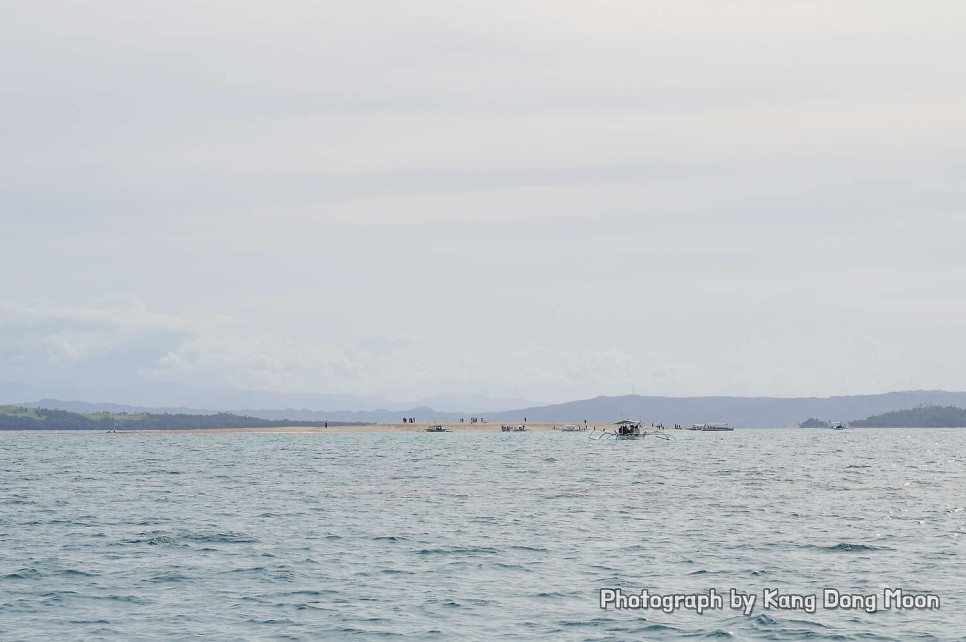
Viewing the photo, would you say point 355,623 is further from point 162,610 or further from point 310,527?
point 310,527

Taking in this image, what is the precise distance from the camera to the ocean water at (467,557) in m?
42.7

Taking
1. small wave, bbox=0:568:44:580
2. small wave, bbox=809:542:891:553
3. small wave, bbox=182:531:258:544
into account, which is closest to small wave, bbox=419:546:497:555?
small wave, bbox=182:531:258:544

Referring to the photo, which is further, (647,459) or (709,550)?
(647,459)

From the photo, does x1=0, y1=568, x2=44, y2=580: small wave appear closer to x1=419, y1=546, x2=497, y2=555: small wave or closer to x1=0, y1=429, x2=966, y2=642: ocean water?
x1=0, y1=429, x2=966, y2=642: ocean water

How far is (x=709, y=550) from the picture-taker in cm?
5919

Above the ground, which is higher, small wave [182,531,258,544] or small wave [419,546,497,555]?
small wave [419,546,497,555]

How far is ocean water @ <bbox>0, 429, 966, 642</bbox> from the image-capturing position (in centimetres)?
4269

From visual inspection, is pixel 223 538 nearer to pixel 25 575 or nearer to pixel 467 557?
pixel 25 575

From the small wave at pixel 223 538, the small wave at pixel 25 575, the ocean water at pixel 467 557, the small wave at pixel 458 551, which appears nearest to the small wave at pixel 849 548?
the ocean water at pixel 467 557

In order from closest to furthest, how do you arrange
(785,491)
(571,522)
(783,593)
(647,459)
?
(783,593)
(571,522)
(785,491)
(647,459)

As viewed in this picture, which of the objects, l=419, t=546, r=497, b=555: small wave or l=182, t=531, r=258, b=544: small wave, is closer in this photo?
l=419, t=546, r=497, b=555: small wave

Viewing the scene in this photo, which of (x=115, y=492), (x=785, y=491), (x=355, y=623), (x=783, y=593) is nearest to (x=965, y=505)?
(x=785, y=491)

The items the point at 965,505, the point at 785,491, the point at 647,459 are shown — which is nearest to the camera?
the point at 965,505

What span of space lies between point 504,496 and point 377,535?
1059 inches
